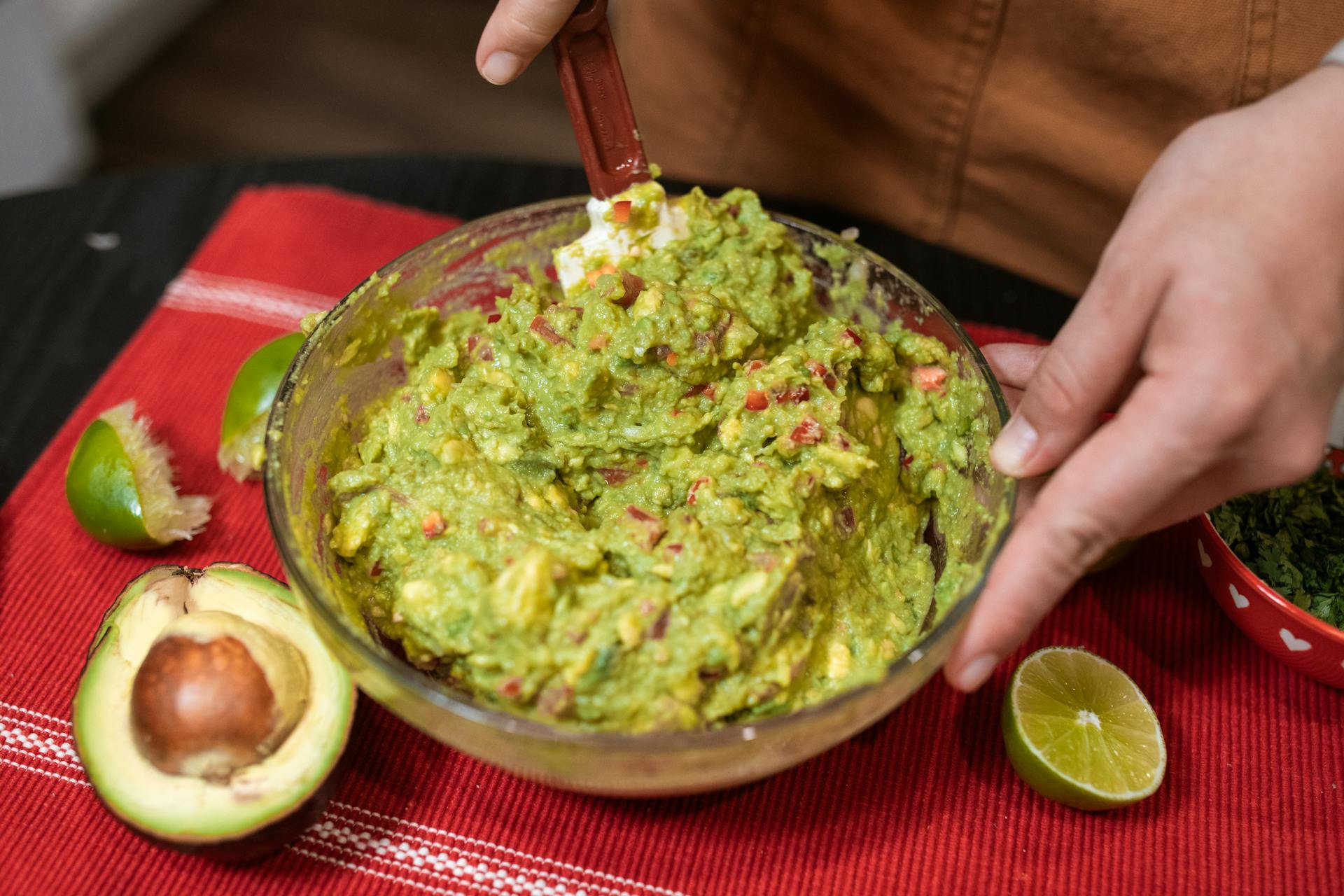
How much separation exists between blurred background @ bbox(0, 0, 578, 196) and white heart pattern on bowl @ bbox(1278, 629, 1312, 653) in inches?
133

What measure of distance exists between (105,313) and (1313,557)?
219 centimetres

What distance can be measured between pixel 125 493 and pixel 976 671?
1278 millimetres

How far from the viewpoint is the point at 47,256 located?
2148mm

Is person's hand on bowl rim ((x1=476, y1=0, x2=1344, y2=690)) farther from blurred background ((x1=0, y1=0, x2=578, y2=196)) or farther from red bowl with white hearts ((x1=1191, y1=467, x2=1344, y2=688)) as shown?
blurred background ((x1=0, y1=0, x2=578, y2=196))

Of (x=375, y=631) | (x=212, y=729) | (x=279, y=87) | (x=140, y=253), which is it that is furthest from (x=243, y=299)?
(x=279, y=87)

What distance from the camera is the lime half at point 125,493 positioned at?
1.63 meters

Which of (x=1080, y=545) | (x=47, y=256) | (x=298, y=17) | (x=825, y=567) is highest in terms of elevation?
(x=1080, y=545)

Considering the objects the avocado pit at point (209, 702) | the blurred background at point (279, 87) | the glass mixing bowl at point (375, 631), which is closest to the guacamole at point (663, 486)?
the glass mixing bowl at point (375, 631)

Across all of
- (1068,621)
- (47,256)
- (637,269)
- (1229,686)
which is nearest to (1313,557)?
(1229,686)

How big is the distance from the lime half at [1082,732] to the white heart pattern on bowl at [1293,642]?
0.22m

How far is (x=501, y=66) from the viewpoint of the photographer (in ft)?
5.07

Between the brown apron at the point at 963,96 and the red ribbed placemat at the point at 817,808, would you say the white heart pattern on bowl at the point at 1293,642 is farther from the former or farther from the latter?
the brown apron at the point at 963,96

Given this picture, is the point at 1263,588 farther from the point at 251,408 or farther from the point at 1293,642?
the point at 251,408

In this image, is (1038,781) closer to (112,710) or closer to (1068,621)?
(1068,621)
